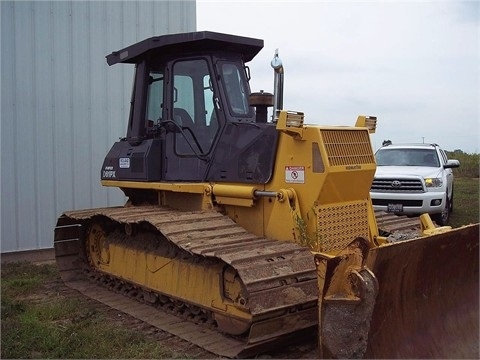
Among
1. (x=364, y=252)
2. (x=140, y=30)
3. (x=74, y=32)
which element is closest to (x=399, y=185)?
(x=140, y=30)

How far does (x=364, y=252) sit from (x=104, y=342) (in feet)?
8.62

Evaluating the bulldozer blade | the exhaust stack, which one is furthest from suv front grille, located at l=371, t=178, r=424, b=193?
the exhaust stack

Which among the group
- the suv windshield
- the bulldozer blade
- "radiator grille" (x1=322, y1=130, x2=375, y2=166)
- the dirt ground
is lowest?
the dirt ground

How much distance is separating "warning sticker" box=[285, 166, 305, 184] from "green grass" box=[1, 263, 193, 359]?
1959 mm

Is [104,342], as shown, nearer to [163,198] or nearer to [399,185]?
[163,198]

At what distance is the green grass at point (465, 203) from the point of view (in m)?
13.9

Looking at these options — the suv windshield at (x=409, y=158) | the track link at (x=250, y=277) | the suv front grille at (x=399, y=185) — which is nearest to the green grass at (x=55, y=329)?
the track link at (x=250, y=277)

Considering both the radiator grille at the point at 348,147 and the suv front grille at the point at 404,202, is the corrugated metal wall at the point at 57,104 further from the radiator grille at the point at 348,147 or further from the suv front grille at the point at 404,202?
the radiator grille at the point at 348,147

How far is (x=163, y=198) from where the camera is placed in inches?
279

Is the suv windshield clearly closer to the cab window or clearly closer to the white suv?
the white suv

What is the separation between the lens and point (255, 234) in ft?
19.2

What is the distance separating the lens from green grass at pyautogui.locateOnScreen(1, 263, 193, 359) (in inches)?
200

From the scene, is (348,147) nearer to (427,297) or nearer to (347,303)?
(427,297)

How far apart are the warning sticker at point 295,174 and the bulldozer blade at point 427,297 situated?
128 cm
